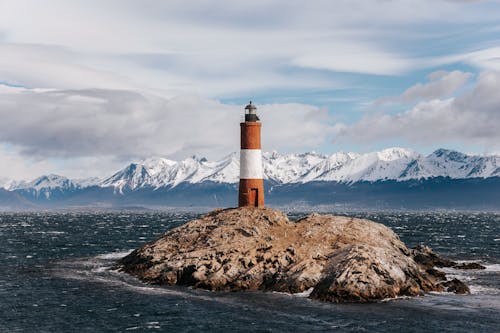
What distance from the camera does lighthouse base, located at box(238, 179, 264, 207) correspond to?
7481 centimetres

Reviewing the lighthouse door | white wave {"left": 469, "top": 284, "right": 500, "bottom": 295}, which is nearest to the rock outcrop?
white wave {"left": 469, "top": 284, "right": 500, "bottom": 295}

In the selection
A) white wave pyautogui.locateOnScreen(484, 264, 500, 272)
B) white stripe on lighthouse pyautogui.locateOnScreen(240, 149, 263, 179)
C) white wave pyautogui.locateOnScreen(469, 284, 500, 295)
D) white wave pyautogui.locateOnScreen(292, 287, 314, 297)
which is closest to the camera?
white wave pyautogui.locateOnScreen(292, 287, 314, 297)

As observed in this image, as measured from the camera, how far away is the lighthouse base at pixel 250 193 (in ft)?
245

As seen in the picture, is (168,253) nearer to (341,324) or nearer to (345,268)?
(345,268)

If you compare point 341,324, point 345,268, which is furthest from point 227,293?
point 341,324

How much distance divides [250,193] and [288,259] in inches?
663

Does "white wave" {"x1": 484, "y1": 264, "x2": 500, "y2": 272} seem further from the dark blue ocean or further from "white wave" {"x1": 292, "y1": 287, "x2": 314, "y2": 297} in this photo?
"white wave" {"x1": 292, "y1": 287, "x2": 314, "y2": 297}

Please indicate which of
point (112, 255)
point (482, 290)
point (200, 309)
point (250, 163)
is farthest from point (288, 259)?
point (112, 255)

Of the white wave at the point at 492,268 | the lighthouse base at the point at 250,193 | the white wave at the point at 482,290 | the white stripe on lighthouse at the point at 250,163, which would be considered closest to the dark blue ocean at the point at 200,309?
the white wave at the point at 482,290

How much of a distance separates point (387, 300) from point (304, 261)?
9.52 meters

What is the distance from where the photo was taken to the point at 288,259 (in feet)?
195

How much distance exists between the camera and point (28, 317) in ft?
151

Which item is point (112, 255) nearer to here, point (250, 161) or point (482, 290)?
point (250, 161)

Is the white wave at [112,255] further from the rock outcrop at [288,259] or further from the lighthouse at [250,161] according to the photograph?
the lighthouse at [250,161]
